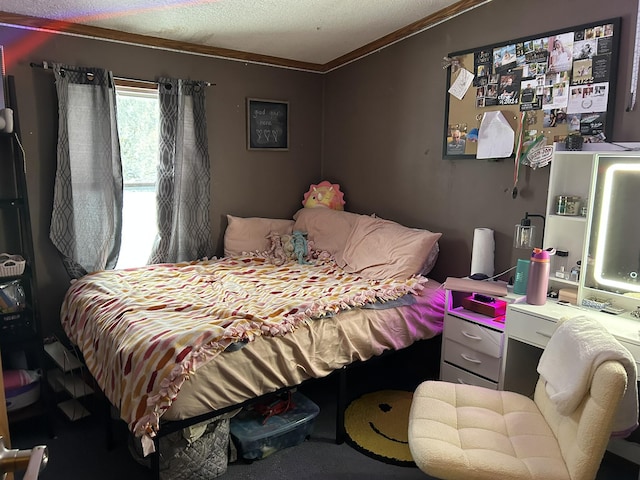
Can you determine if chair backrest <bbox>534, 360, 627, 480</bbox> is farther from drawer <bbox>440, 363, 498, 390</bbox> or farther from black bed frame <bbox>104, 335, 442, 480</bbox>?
black bed frame <bbox>104, 335, 442, 480</bbox>

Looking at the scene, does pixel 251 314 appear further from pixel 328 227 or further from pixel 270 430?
pixel 328 227

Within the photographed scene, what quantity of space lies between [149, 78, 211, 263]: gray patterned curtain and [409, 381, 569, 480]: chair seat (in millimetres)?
2125

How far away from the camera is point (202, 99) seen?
135 inches

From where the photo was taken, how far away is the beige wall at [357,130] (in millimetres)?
2760

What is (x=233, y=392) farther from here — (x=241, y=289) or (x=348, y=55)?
(x=348, y=55)

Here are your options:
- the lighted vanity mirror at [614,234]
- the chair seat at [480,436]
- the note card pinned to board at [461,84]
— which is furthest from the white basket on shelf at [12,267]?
the lighted vanity mirror at [614,234]

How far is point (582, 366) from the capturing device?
1605 mm

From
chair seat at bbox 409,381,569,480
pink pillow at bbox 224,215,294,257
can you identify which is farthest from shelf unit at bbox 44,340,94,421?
chair seat at bbox 409,381,569,480

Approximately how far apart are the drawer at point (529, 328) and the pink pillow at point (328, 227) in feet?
4.48

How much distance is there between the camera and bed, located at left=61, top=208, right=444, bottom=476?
191 cm

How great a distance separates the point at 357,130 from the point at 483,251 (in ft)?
5.10

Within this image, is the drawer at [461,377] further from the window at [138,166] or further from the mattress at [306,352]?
the window at [138,166]

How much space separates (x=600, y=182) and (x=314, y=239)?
2.00 m

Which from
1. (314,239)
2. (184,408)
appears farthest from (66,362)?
(314,239)
